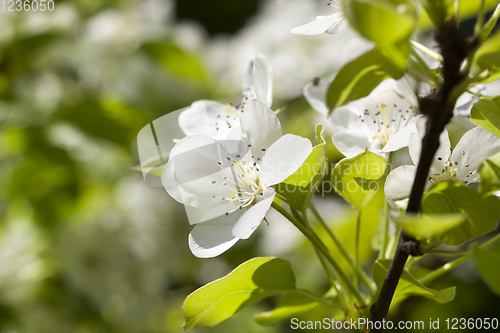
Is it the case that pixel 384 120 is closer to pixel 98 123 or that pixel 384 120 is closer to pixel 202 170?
pixel 202 170

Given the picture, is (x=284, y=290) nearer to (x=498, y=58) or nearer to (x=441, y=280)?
(x=498, y=58)

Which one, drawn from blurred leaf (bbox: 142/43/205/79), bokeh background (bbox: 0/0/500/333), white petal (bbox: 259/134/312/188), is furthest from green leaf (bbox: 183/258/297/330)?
blurred leaf (bbox: 142/43/205/79)

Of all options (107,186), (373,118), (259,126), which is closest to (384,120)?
(373,118)

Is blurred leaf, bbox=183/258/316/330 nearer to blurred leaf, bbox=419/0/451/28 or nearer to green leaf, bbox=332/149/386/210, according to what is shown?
green leaf, bbox=332/149/386/210

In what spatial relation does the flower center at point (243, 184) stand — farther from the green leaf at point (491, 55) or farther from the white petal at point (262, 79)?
the green leaf at point (491, 55)

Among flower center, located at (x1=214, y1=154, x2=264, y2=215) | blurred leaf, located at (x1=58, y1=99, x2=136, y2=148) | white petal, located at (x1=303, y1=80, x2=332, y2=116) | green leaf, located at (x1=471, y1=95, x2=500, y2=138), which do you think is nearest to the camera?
green leaf, located at (x1=471, y1=95, x2=500, y2=138)
